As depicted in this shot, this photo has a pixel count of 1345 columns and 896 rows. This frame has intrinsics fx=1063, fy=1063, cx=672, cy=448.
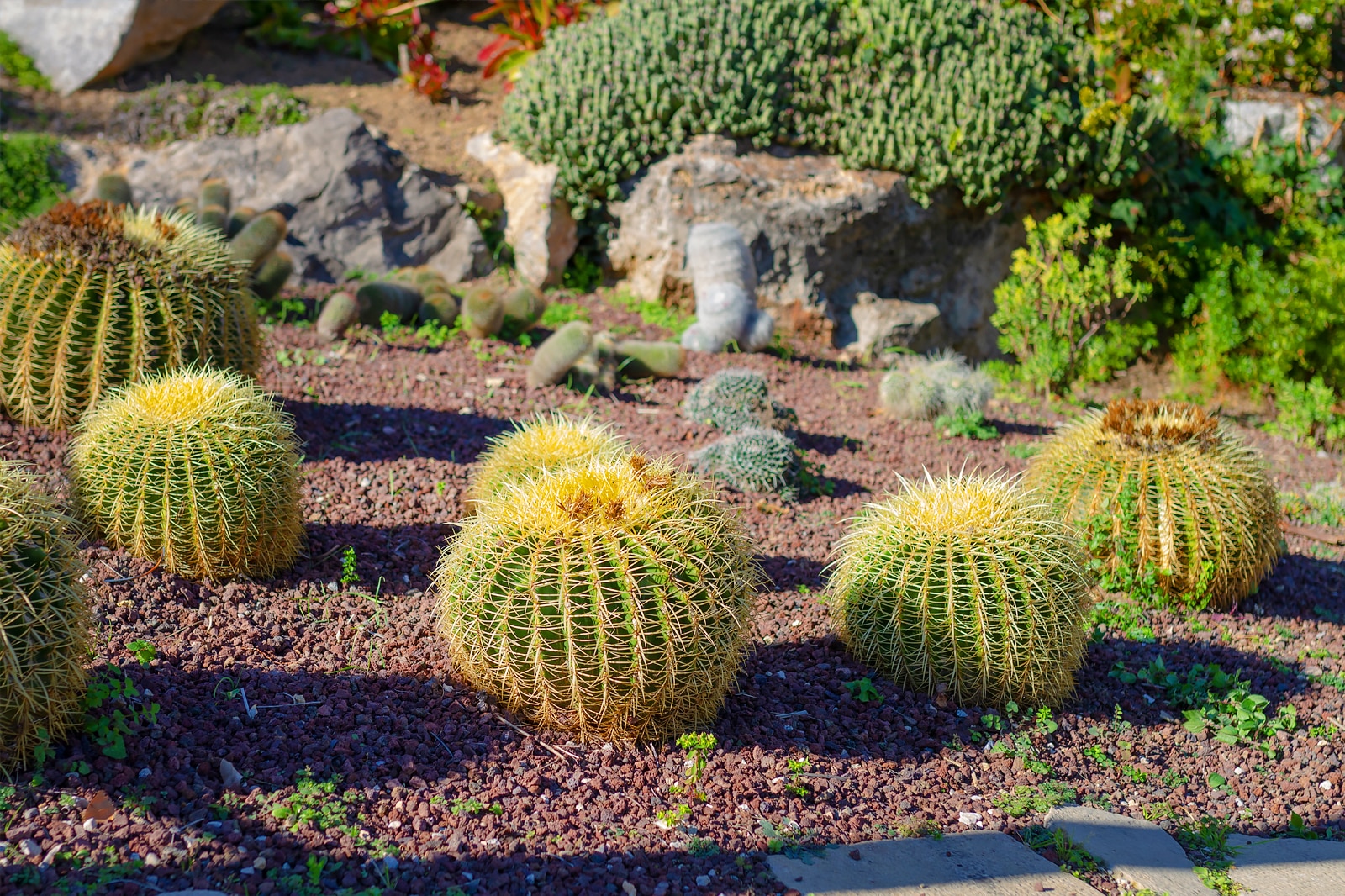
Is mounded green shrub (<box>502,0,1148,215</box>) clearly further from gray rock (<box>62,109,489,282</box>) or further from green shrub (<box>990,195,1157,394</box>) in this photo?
gray rock (<box>62,109,489,282</box>)

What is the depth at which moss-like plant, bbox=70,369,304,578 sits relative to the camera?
3453 millimetres

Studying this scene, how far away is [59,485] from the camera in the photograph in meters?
3.89

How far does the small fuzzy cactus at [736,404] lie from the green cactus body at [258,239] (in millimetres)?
2610

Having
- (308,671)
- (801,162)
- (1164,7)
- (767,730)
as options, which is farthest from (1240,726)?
(1164,7)

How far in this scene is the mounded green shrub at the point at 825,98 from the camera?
26.0 ft

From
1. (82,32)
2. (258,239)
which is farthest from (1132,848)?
(82,32)

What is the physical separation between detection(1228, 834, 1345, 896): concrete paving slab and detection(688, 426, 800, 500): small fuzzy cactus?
95.2 inches

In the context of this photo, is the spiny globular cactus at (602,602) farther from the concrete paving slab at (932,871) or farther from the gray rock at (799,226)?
the gray rock at (799,226)

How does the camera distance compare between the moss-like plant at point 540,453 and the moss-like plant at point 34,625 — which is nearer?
the moss-like plant at point 34,625

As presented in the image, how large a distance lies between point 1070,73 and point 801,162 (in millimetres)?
2263

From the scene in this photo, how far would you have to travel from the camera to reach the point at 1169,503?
13.8ft

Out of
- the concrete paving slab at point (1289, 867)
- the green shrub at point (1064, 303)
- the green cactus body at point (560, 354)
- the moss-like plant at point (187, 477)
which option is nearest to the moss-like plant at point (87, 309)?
the moss-like plant at point (187, 477)

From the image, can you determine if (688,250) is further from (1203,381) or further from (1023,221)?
(1203,381)

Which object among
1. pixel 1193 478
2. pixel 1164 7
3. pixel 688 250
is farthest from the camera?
pixel 1164 7
